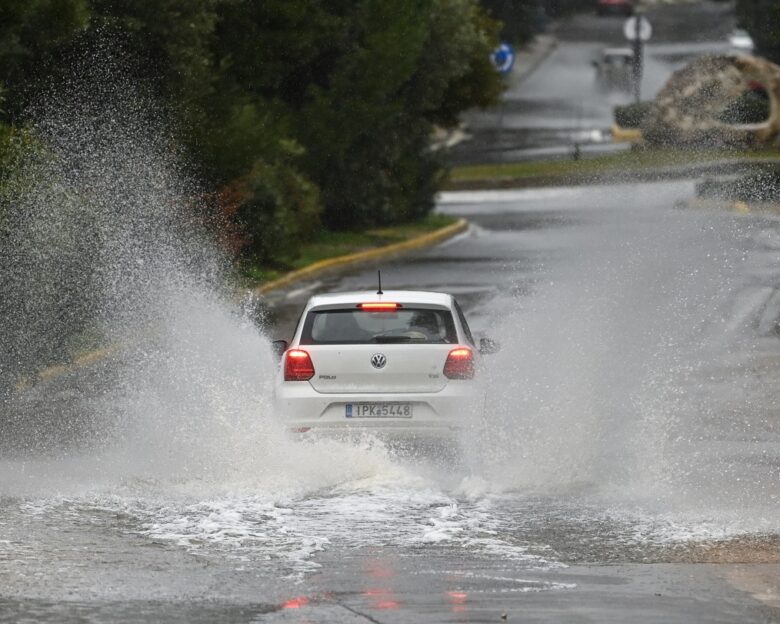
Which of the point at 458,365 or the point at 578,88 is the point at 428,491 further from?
the point at 578,88

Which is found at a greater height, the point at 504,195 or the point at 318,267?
the point at 318,267

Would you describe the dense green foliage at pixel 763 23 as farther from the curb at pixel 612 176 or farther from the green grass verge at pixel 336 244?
the green grass verge at pixel 336 244

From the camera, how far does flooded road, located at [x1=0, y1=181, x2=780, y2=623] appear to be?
960 cm

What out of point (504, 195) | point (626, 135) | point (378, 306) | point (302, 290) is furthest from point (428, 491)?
point (626, 135)

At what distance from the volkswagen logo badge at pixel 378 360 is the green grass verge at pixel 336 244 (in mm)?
15135

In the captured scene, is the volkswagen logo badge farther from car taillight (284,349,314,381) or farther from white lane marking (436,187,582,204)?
white lane marking (436,187,582,204)

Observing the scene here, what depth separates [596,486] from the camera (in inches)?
523

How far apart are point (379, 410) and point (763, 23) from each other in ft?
187

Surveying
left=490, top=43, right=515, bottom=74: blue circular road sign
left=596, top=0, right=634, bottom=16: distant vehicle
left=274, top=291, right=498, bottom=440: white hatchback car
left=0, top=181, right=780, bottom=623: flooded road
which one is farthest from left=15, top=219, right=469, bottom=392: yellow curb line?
left=596, top=0, right=634, bottom=16: distant vehicle

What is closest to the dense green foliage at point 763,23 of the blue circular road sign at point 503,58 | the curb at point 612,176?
the blue circular road sign at point 503,58

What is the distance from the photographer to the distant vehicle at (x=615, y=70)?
69938mm

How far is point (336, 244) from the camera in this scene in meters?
36.8

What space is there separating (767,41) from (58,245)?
4928 centimetres

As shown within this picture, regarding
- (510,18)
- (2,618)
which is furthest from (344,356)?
(510,18)
